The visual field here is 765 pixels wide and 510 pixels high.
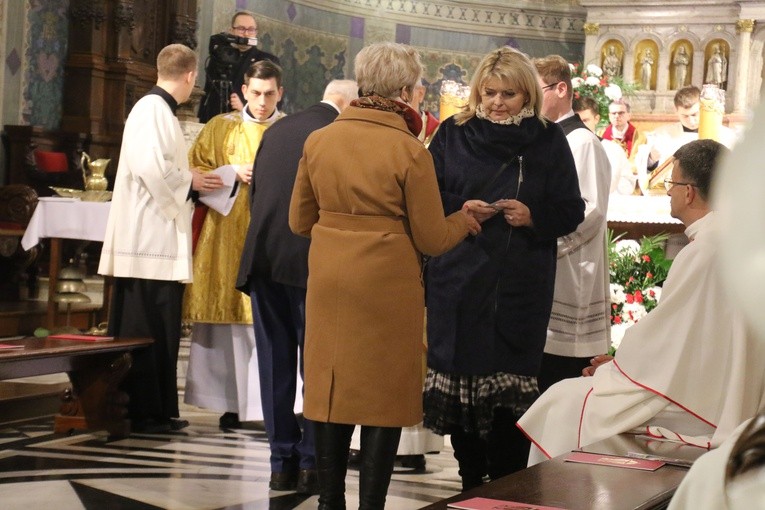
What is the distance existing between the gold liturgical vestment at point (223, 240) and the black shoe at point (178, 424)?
1.71 ft

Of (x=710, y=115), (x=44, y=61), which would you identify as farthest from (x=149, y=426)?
(x=44, y=61)

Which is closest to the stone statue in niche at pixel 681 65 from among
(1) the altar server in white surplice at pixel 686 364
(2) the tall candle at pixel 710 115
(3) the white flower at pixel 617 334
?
(2) the tall candle at pixel 710 115

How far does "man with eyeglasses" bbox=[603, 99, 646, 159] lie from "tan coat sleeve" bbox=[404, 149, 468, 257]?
4.50 meters

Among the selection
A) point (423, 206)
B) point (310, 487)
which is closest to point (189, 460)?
point (310, 487)

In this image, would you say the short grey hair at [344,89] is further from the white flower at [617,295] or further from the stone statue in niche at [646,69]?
the stone statue in niche at [646,69]

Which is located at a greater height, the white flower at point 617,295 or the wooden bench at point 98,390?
the white flower at point 617,295

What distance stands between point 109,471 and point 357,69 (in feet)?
7.10

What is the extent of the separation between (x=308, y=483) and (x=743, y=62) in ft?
41.4

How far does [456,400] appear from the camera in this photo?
3.74m

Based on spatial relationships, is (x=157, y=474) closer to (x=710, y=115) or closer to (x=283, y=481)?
(x=283, y=481)

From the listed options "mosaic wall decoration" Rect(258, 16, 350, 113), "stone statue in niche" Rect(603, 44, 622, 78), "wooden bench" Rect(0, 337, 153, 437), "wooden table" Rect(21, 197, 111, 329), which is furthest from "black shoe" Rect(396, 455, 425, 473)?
"stone statue in niche" Rect(603, 44, 622, 78)

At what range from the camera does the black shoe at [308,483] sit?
4395mm

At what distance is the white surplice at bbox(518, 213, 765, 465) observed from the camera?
308 centimetres

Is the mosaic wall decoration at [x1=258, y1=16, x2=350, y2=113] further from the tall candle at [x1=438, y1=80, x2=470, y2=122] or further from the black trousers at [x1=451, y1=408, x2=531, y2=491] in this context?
the black trousers at [x1=451, y1=408, x2=531, y2=491]
